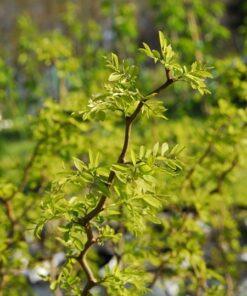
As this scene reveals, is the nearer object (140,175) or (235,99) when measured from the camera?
(140,175)

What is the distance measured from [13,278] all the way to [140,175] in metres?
2.31

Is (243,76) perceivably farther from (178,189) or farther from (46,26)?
(46,26)

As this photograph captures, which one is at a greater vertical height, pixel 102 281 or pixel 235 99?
pixel 102 281

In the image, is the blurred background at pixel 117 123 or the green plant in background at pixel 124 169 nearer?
the green plant in background at pixel 124 169

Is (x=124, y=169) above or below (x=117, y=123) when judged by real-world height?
above

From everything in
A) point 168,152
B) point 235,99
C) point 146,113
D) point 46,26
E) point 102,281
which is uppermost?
point 146,113

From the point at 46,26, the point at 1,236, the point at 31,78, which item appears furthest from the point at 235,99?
the point at 46,26

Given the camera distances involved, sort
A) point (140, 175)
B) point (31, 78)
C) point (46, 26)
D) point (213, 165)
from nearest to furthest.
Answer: point (140, 175) < point (213, 165) < point (31, 78) < point (46, 26)

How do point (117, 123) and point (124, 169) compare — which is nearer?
point (124, 169)

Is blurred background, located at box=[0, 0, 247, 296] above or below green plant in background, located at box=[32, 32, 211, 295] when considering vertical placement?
below

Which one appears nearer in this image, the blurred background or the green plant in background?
the green plant in background

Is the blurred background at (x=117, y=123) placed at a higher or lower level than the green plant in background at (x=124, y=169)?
Result: lower

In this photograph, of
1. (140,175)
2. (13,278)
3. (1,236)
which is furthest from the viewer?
(13,278)

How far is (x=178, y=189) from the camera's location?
3285 mm
